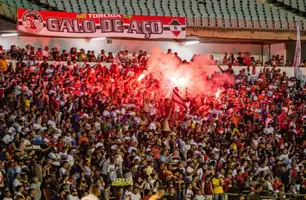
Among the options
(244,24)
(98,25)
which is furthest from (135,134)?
(244,24)

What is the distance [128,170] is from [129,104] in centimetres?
499

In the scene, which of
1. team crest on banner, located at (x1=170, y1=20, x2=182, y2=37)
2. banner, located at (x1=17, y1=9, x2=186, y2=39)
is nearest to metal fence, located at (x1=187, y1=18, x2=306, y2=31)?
team crest on banner, located at (x1=170, y1=20, x2=182, y2=37)

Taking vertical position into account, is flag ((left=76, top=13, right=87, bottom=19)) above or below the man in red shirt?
above

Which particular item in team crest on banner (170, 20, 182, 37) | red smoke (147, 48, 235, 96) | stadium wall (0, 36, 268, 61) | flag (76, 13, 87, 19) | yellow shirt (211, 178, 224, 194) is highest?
flag (76, 13, 87, 19)

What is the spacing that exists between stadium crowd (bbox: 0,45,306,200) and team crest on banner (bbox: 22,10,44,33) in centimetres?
98

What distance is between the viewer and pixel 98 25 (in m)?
31.1

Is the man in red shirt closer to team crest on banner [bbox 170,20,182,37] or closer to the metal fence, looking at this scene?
the metal fence

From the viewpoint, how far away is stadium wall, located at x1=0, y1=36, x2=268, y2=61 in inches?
1247

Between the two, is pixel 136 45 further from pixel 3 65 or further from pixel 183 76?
pixel 3 65

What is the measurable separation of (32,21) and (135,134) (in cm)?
708

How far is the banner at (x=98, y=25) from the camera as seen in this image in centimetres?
2981

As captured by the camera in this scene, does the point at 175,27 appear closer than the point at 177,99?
A: No

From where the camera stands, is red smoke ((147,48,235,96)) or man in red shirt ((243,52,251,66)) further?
man in red shirt ((243,52,251,66))

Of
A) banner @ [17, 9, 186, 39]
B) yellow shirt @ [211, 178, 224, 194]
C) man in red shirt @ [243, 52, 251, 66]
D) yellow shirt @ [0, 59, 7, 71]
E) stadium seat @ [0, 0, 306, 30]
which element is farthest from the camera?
stadium seat @ [0, 0, 306, 30]
